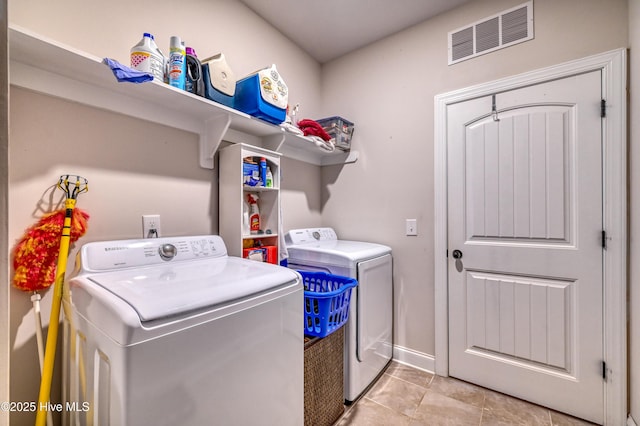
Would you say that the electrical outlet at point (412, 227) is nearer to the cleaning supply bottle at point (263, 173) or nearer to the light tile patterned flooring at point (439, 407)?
the light tile patterned flooring at point (439, 407)

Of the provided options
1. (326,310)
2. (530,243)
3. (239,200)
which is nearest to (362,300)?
(326,310)

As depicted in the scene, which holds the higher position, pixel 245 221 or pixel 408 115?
pixel 408 115

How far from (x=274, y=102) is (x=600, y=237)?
2.07 meters

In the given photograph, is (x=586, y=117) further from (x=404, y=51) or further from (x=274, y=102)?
(x=274, y=102)

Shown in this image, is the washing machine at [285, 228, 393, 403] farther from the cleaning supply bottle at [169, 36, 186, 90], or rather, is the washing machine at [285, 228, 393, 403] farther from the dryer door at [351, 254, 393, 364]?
the cleaning supply bottle at [169, 36, 186, 90]

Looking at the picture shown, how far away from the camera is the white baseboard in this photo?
208 centimetres

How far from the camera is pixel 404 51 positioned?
2252mm

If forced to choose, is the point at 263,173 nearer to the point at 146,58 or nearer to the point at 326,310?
the point at 146,58

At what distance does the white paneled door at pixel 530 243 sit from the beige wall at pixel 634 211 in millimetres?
120

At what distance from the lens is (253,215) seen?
183 centimetres

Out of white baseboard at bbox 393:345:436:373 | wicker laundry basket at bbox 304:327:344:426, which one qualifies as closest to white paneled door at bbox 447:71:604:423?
white baseboard at bbox 393:345:436:373

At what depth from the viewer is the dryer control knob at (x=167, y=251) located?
4.17 feet

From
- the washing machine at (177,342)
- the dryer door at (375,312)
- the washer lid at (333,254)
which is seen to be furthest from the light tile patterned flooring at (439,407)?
the washer lid at (333,254)

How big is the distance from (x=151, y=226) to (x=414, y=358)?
2.08m
